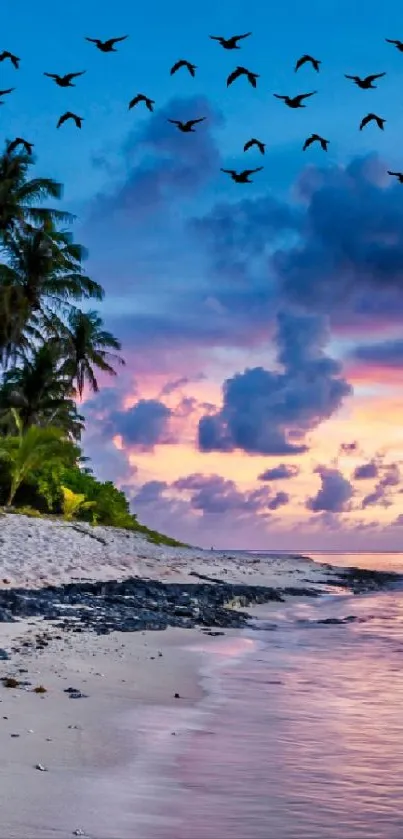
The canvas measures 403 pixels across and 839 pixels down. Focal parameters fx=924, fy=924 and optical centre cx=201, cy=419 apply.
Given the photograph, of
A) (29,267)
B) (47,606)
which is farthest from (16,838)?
(29,267)

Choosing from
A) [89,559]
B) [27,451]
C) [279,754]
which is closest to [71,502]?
[27,451]

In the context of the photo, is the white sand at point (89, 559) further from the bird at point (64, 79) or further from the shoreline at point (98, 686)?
the bird at point (64, 79)

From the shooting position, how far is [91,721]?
7258mm

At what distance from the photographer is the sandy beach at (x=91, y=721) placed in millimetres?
4945

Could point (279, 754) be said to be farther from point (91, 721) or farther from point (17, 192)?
point (17, 192)

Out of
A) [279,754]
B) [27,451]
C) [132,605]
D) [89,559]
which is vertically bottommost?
[279,754]

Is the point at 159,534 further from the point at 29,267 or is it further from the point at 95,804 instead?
the point at 95,804

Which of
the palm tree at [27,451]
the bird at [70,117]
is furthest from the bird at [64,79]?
the palm tree at [27,451]

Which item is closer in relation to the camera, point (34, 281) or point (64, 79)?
point (64, 79)

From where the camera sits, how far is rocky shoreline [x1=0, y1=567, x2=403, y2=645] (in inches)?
548

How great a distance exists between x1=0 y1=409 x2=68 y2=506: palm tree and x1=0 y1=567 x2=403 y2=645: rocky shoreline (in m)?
9.28

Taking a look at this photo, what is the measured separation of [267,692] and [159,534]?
98.8 ft

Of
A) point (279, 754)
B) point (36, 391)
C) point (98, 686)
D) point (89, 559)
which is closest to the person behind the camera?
point (279, 754)

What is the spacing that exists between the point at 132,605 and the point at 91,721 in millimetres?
10030
